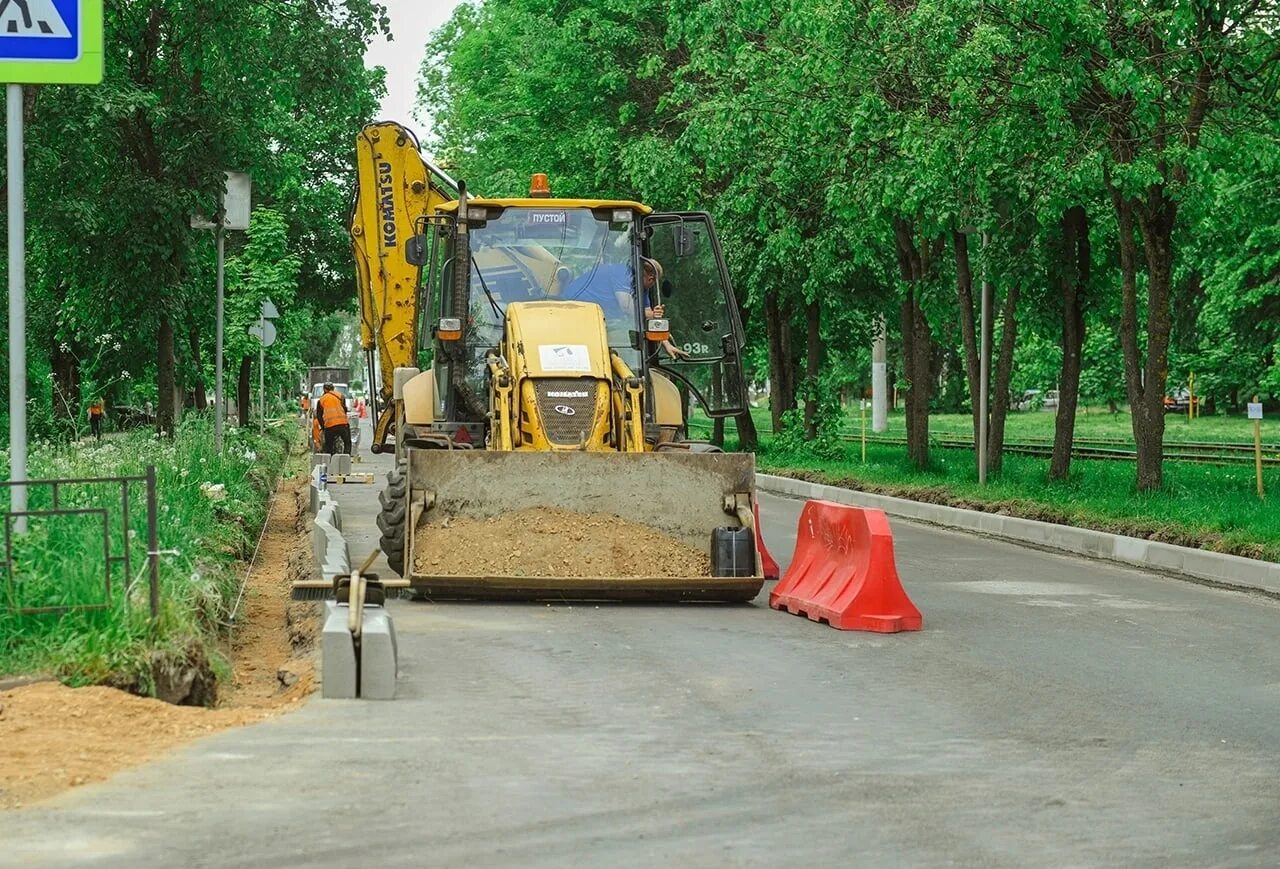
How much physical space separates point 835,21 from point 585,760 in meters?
16.1

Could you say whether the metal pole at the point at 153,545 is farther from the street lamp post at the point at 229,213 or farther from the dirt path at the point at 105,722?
the street lamp post at the point at 229,213

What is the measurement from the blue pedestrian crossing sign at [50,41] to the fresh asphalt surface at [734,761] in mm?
3873

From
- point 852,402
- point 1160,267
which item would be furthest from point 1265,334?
point 852,402

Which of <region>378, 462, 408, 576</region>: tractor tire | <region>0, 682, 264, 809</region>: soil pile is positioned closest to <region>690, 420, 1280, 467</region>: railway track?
<region>378, 462, 408, 576</region>: tractor tire

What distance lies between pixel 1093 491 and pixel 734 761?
55.6 ft

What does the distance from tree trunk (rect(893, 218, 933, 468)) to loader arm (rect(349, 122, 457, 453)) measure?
10.9 metres

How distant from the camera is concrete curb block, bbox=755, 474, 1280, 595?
53.2ft

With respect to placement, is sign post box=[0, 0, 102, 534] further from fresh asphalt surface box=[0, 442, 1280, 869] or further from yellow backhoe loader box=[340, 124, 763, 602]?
yellow backhoe loader box=[340, 124, 763, 602]

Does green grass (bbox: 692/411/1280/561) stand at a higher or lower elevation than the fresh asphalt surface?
higher

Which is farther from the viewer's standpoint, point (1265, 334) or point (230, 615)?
point (1265, 334)

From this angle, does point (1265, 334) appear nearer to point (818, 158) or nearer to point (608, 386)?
point (818, 158)

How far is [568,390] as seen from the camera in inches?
590

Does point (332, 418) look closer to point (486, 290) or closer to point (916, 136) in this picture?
point (916, 136)

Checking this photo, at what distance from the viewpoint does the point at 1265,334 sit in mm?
50875
